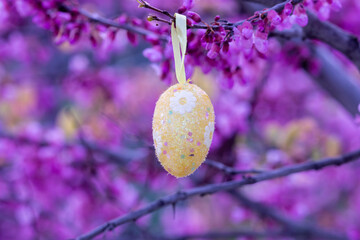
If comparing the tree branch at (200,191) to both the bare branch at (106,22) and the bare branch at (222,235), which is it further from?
the bare branch at (222,235)

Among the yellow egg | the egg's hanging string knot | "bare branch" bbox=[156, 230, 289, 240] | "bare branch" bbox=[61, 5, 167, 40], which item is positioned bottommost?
the yellow egg

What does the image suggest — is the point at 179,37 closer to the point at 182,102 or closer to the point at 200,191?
the point at 182,102

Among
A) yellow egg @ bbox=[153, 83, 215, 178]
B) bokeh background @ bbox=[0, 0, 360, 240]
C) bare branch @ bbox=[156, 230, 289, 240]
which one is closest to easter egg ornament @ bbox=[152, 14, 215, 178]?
yellow egg @ bbox=[153, 83, 215, 178]

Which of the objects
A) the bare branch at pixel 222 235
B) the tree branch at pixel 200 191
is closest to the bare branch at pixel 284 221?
the bare branch at pixel 222 235

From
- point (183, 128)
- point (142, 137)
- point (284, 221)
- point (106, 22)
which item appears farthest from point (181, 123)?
point (284, 221)

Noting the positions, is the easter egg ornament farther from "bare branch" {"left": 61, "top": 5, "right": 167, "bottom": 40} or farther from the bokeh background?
"bare branch" {"left": 61, "top": 5, "right": 167, "bottom": 40}

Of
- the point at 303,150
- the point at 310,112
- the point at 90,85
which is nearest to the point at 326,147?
the point at 303,150

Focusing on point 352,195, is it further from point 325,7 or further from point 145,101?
point 325,7

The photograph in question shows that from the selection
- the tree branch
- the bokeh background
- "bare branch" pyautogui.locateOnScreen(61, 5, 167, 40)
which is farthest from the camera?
the bokeh background
